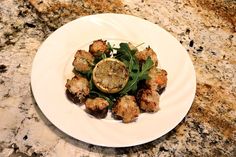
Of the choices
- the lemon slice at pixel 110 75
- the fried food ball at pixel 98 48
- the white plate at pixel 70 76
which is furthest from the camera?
the fried food ball at pixel 98 48

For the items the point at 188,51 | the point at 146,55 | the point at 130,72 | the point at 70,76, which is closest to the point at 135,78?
the point at 130,72

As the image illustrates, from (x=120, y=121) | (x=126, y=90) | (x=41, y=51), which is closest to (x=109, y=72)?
(x=126, y=90)

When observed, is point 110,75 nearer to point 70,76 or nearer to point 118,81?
point 118,81

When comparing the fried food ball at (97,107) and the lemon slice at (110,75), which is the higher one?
the lemon slice at (110,75)

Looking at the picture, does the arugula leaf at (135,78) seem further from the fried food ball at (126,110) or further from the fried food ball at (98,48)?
the fried food ball at (98,48)

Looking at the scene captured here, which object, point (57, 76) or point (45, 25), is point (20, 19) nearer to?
point (45, 25)

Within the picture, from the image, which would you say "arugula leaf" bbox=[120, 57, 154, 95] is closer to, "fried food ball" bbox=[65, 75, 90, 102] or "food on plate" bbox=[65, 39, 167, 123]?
"food on plate" bbox=[65, 39, 167, 123]

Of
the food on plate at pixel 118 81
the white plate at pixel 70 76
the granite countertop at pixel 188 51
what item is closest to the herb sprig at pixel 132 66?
the food on plate at pixel 118 81
